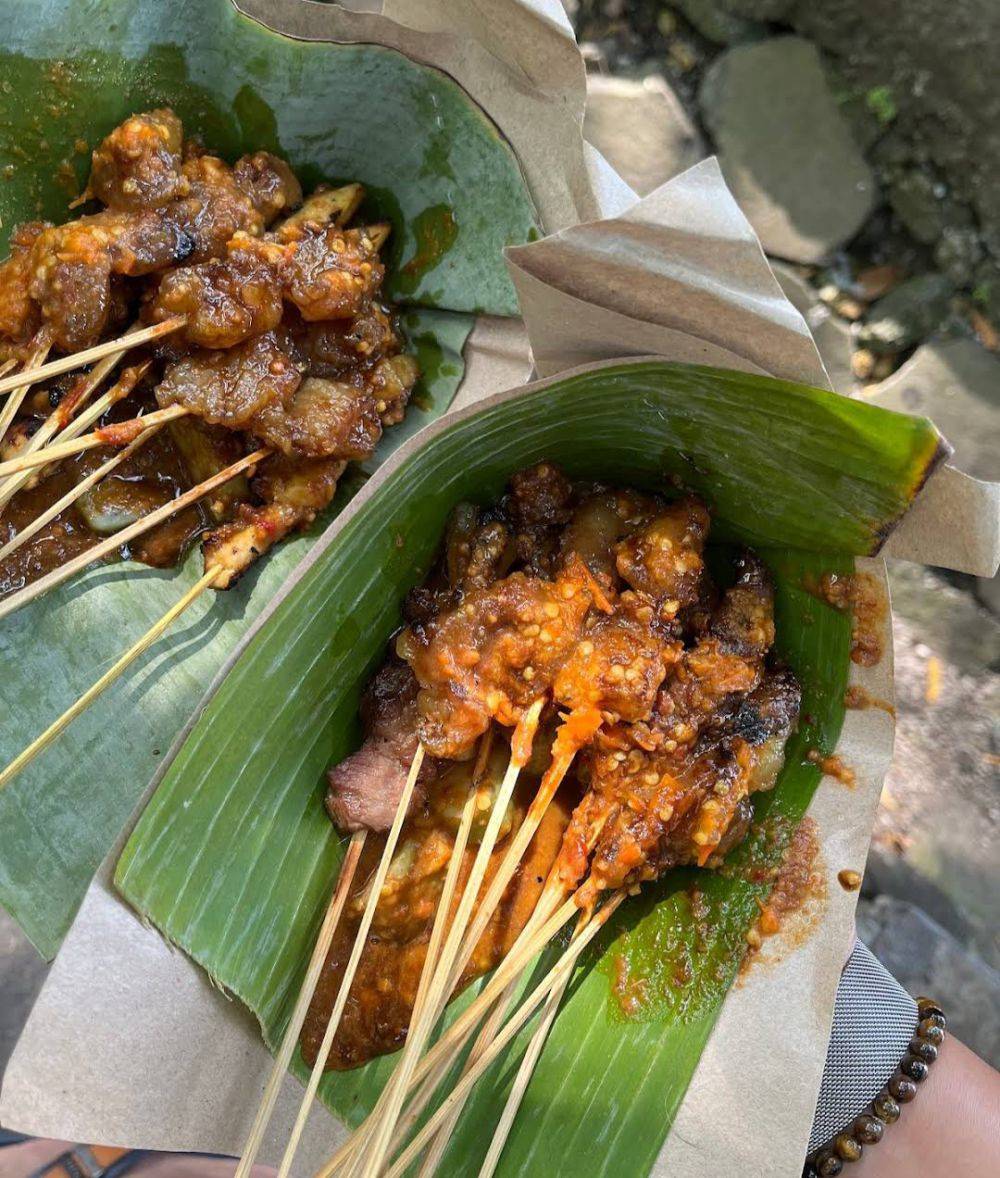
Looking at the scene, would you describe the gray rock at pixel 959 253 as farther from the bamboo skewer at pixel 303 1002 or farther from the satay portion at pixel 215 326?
the bamboo skewer at pixel 303 1002

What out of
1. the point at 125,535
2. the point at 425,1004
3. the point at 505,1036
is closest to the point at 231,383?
the point at 125,535

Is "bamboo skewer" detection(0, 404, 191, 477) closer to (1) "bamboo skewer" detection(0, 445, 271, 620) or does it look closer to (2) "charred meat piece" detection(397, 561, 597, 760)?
(1) "bamboo skewer" detection(0, 445, 271, 620)

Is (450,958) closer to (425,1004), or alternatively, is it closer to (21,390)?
(425,1004)

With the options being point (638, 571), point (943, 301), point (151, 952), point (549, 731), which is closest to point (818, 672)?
point (638, 571)

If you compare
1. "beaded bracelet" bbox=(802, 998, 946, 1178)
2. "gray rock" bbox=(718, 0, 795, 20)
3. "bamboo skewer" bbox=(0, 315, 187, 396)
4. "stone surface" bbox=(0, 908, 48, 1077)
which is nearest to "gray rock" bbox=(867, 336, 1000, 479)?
"gray rock" bbox=(718, 0, 795, 20)

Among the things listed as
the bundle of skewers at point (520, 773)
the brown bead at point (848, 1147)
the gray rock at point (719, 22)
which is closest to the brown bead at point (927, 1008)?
the brown bead at point (848, 1147)
